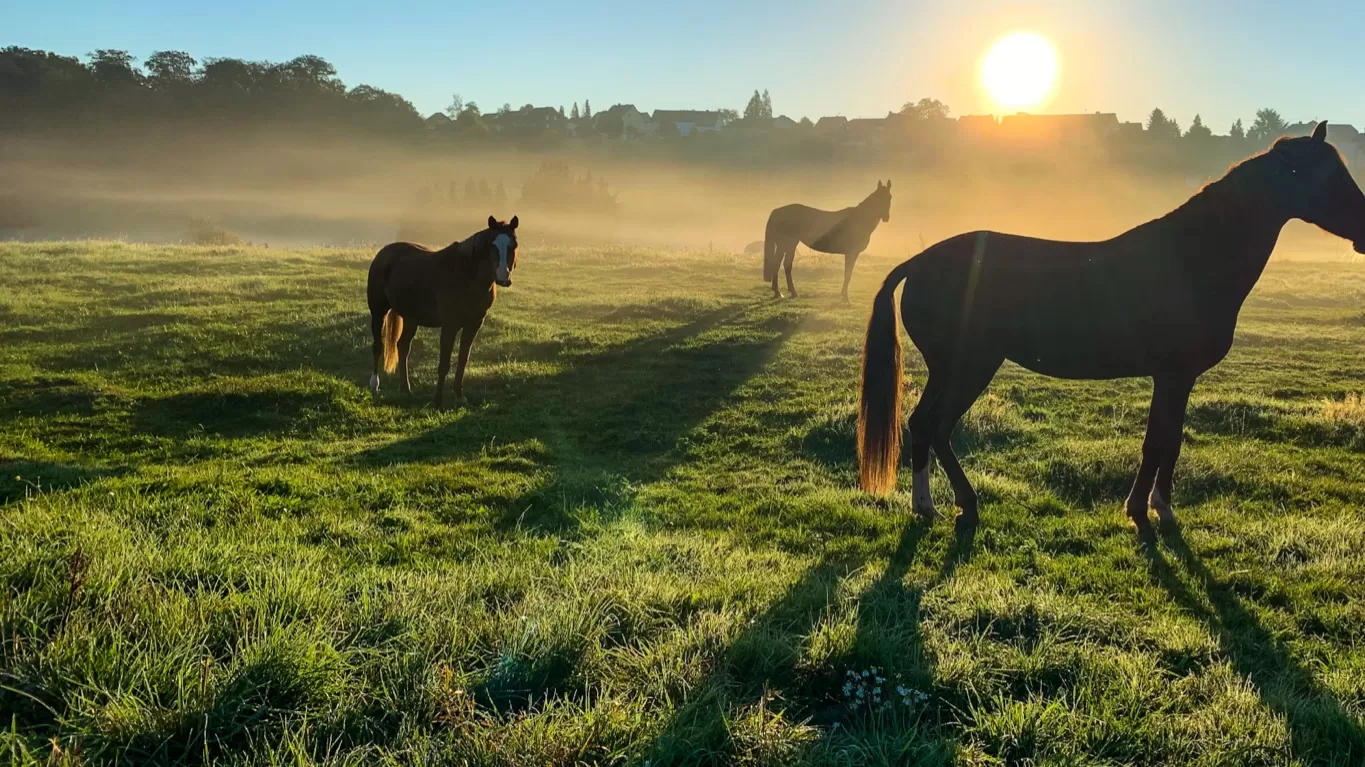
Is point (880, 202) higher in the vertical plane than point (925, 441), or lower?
higher

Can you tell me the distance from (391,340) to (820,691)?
9432 millimetres

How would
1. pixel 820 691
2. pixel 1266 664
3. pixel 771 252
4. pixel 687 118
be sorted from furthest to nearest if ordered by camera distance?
pixel 687 118, pixel 771 252, pixel 1266 664, pixel 820 691

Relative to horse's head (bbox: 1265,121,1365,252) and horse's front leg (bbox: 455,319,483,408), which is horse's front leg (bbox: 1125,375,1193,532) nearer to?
horse's head (bbox: 1265,121,1365,252)

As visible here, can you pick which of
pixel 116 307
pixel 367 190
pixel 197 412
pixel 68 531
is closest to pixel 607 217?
pixel 367 190

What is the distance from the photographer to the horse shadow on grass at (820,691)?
2.31m

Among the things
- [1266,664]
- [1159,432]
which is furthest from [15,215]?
[1266,664]

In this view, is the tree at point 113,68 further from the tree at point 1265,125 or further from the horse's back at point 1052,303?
the tree at point 1265,125

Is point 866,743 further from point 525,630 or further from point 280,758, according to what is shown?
point 280,758

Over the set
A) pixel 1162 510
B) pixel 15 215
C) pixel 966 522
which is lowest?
pixel 966 522

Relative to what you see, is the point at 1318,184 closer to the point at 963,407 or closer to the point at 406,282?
the point at 963,407

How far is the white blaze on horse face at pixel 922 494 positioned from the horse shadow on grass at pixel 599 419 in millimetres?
2356

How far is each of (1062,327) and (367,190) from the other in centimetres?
10837

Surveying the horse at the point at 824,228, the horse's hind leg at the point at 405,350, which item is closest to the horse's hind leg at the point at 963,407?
the horse's hind leg at the point at 405,350

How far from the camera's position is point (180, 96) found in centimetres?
9675
